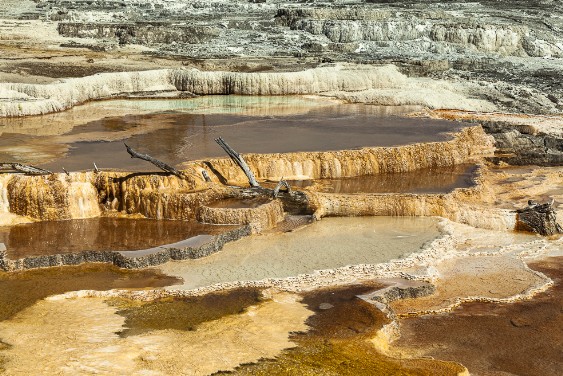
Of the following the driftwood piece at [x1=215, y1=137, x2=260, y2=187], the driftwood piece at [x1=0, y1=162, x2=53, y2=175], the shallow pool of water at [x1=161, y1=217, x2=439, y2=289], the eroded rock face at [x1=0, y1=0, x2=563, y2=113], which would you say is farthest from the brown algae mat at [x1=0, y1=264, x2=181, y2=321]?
the eroded rock face at [x1=0, y1=0, x2=563, y2=113]

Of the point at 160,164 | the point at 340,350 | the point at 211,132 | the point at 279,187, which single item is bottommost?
the point at 340,350

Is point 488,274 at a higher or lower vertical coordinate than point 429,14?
lower

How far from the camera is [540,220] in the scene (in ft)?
40.2

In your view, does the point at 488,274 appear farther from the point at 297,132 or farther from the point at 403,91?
the point at 403,91

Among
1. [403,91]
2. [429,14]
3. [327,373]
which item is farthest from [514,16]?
[327,373]

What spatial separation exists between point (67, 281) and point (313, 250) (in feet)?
10.8

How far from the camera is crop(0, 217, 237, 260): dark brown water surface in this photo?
10.8 metres

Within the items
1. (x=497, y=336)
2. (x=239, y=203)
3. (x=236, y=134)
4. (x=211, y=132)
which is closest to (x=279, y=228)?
(x=239, y=203)

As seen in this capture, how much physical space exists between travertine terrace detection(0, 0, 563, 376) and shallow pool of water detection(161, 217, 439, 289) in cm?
4

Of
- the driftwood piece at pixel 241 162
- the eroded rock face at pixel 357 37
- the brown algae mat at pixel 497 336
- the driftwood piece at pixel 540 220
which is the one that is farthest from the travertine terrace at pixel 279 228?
the eroded rock face at pixel 357 37

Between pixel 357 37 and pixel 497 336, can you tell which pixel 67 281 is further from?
pixel 357 37

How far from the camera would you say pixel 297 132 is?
53.4ft

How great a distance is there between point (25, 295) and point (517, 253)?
262 inches

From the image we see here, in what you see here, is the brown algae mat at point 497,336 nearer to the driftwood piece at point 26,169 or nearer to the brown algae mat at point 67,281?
the brown algae mat at point 67,281
